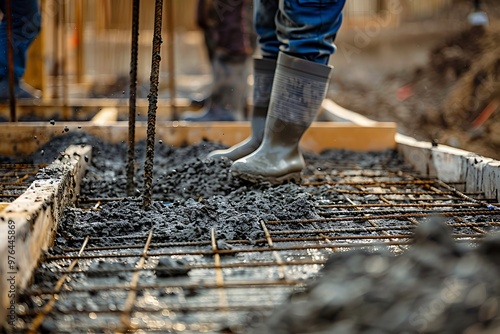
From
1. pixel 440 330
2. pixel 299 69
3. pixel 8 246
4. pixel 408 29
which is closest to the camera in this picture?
pixel 440 330

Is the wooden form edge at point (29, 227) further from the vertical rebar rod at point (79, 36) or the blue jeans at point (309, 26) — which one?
the vertical rebar rod at point (79, 36)

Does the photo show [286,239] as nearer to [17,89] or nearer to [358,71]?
[17,89]

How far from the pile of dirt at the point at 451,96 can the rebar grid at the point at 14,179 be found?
3.26 m

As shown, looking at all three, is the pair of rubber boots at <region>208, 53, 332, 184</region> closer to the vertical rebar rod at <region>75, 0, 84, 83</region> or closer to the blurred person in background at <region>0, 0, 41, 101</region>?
the blurred person in background at <region>0, 0, 41, 101</region>

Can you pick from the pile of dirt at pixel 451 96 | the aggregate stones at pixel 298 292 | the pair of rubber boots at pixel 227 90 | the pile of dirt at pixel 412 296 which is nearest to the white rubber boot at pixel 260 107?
the aggregate stones at pixel 298 292

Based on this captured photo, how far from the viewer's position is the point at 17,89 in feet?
12.8

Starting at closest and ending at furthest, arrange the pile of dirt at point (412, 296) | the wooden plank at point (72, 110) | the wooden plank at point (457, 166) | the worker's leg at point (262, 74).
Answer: the pile of dirt at point (412, 296) → the wooden plank at point (457, 166) → the worker's leg at point (262, 74) → the wooden plank at point (72, 110)

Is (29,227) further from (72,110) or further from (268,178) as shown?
(72,110)

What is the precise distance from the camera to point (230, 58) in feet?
13.7

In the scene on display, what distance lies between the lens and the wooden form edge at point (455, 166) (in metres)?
1.97

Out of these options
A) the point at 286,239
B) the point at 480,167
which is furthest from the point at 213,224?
the point at 480,167

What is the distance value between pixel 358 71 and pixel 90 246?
10511mm

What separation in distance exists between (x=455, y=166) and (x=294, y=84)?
0.72 m

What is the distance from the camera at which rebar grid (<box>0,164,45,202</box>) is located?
1.83 meters
